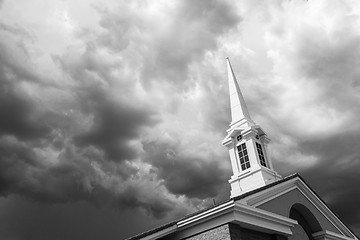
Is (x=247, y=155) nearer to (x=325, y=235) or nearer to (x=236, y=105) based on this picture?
(x=236, y=105)

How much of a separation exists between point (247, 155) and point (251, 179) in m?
1.70

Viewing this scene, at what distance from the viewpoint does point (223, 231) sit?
1236 centimetres

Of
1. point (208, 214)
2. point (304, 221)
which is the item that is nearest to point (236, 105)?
point (304, 221)

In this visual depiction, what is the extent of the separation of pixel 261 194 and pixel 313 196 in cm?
536

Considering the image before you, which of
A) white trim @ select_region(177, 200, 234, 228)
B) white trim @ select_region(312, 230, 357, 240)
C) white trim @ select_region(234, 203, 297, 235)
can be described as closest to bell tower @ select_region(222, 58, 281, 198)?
white trim @ select_region(312, 230, 357, 240)

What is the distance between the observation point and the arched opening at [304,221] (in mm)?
17688

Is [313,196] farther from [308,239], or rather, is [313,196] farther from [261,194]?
[261,194]

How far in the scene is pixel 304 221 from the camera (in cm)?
1838

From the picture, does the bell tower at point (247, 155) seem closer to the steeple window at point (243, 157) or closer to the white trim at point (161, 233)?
the steeple window at point (243, 157)

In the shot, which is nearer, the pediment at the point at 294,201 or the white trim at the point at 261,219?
the white trim at the point at 261,219

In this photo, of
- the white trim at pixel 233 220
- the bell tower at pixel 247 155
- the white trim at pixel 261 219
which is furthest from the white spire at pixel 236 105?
the white trim at pixel 233 220

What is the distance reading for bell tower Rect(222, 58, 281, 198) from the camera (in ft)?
75.2

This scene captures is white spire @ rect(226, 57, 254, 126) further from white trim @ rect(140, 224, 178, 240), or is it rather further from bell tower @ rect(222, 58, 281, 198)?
white trim @ rect(140, 224, 178, 240)

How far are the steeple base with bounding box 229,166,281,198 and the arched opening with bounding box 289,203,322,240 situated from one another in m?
4.22
